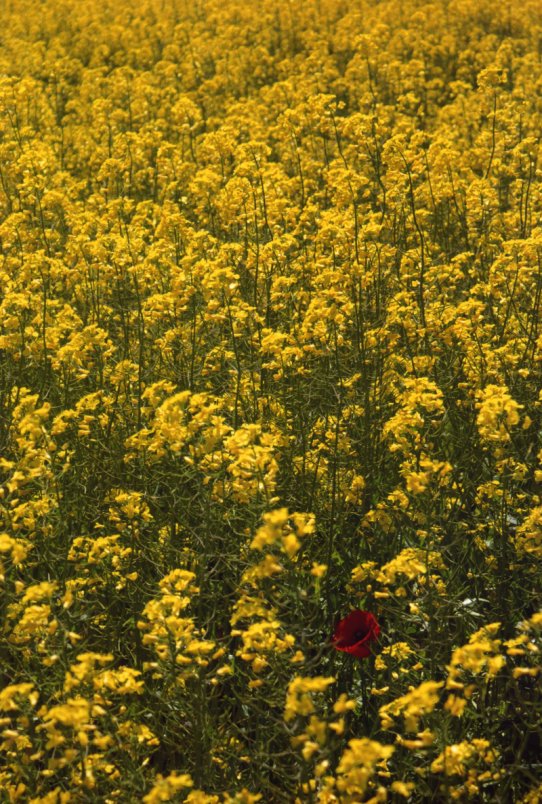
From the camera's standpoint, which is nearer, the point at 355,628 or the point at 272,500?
the point at 272,500

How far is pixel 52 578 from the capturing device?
3775mm

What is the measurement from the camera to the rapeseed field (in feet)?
9.23

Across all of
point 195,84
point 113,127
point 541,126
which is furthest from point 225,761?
point 195,84

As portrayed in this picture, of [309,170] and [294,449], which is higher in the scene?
[309,170]

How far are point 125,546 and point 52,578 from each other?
0.30 metres

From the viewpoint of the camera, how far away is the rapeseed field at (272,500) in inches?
111

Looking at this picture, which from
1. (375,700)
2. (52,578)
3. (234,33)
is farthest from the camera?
(234,33)

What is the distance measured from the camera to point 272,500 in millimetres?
2939

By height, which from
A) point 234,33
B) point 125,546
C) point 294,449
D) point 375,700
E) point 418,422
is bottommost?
point 375,700

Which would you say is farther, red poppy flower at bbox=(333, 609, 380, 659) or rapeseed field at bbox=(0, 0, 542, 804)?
red poppy flower at bbox=(333, 609, 380, 659)

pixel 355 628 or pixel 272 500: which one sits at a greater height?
pixel 272 500

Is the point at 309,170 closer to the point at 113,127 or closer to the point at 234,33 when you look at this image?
the point at 113,127

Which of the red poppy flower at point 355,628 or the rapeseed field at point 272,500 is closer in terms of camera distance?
the rapeseed field at point 272,500

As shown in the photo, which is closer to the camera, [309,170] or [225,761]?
[225,761]
